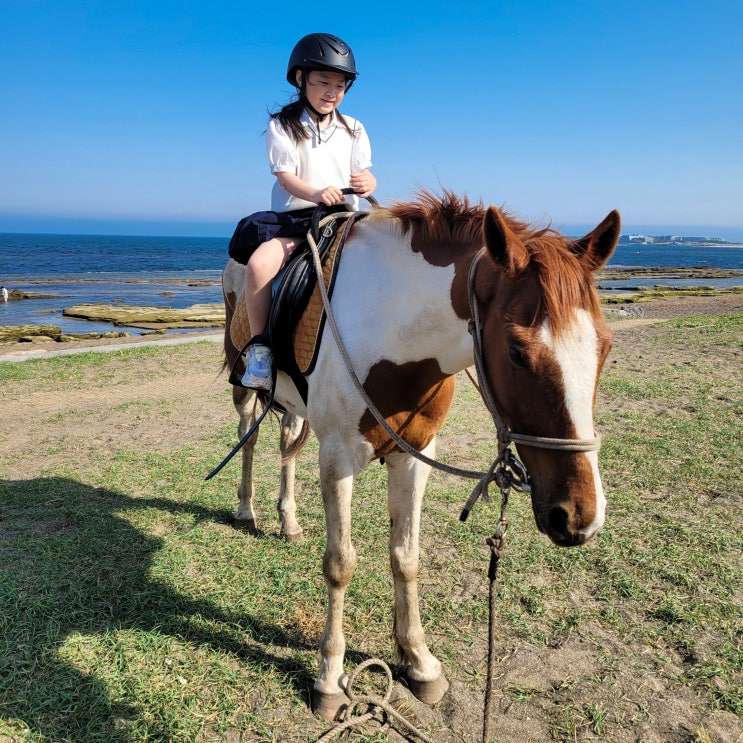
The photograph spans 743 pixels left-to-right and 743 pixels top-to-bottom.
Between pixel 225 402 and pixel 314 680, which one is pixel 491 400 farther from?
pixel 225 402

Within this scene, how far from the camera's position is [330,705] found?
8.73ft

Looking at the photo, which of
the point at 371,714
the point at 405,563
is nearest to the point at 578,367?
the point at 405,563

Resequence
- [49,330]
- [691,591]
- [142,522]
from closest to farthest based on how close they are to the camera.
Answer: [691,591], [142,522], [49,330]

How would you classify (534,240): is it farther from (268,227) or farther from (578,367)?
(268,227)

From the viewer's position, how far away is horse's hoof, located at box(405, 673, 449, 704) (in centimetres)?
272

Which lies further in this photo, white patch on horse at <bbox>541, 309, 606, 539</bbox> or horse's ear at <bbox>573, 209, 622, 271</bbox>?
horse's ear at <bbox>573, 209, 622, 271</bbox>

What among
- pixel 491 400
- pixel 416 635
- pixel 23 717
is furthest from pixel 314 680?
pixel 491 400

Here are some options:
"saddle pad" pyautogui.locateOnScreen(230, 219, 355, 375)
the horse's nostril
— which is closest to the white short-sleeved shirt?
"saddle pad" pyautogui.locateOnScreen(230, 219, 355, 375)

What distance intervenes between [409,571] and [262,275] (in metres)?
1.83

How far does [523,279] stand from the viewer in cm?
182

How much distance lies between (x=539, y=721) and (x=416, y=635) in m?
0.69

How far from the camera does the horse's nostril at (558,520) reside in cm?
174

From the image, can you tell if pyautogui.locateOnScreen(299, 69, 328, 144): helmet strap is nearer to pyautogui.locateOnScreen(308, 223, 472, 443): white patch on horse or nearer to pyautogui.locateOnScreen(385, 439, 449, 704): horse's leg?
pyautogui.locateOnScreen(308, 223, 472, 443): white patch on horse

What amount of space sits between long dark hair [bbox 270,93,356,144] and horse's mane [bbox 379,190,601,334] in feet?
2.52
